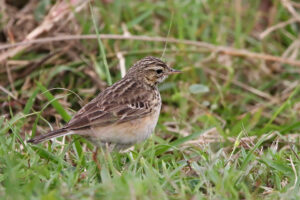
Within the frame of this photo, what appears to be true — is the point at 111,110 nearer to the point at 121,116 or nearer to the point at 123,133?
the point at 121,116

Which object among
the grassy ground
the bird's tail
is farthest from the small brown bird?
the grassy ground

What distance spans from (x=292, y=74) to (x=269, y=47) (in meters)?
0.64

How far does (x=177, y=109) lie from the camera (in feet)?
27.3

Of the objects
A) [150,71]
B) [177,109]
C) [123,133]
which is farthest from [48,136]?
[177,109]

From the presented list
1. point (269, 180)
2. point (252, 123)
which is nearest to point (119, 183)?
point (269, 180)

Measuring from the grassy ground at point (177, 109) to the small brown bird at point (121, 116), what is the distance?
0.64ft

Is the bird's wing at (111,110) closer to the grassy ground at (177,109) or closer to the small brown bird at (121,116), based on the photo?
the small brown bird at (121,116)

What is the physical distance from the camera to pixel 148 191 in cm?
441

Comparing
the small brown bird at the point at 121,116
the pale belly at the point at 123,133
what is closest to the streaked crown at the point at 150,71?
the small brown bird at the point at 121,116

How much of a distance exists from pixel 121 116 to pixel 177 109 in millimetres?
2705

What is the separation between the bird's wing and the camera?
539cm

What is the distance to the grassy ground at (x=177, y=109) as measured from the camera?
4.73 m

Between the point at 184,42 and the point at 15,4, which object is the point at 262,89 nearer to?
the point at 184,42

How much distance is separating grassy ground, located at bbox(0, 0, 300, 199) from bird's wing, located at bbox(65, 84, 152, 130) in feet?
0.77
